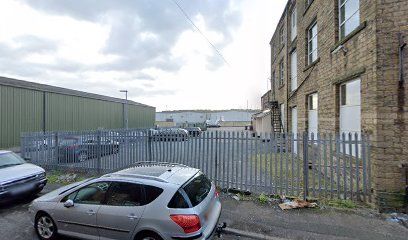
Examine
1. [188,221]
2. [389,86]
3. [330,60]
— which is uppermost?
[330,60]

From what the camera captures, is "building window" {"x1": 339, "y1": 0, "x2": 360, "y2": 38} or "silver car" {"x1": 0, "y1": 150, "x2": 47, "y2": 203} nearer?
"silver car" {"x1": 0, "y1": 150, "x2": 47, "y2": 203}

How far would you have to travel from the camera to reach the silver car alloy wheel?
4.78 meters

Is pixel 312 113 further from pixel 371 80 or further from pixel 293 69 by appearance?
pixel 371 80

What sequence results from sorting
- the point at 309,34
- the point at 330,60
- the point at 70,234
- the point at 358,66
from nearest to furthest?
the point at 70,234 → the point at 358,66 → the point at 330,60 → the point at 309,34

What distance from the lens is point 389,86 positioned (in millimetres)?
5711

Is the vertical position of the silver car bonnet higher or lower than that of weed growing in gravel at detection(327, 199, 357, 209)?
higher

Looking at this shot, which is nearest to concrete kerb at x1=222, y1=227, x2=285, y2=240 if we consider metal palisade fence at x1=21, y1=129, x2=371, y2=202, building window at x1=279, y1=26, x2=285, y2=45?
metal palisade fence at x1=21, y1=129, x2=371, y2=202

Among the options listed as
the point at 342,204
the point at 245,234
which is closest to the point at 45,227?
the point at 245,234

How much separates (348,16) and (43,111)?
79.0ft

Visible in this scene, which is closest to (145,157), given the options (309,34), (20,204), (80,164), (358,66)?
(80,164)

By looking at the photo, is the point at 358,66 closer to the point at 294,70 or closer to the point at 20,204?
the point at 294,70

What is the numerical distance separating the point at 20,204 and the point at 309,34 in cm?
1283

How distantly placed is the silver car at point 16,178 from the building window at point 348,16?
33.1ft

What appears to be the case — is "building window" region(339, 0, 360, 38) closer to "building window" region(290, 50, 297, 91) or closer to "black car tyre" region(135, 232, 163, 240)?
"building window" region(290, 50, 297, 91)
